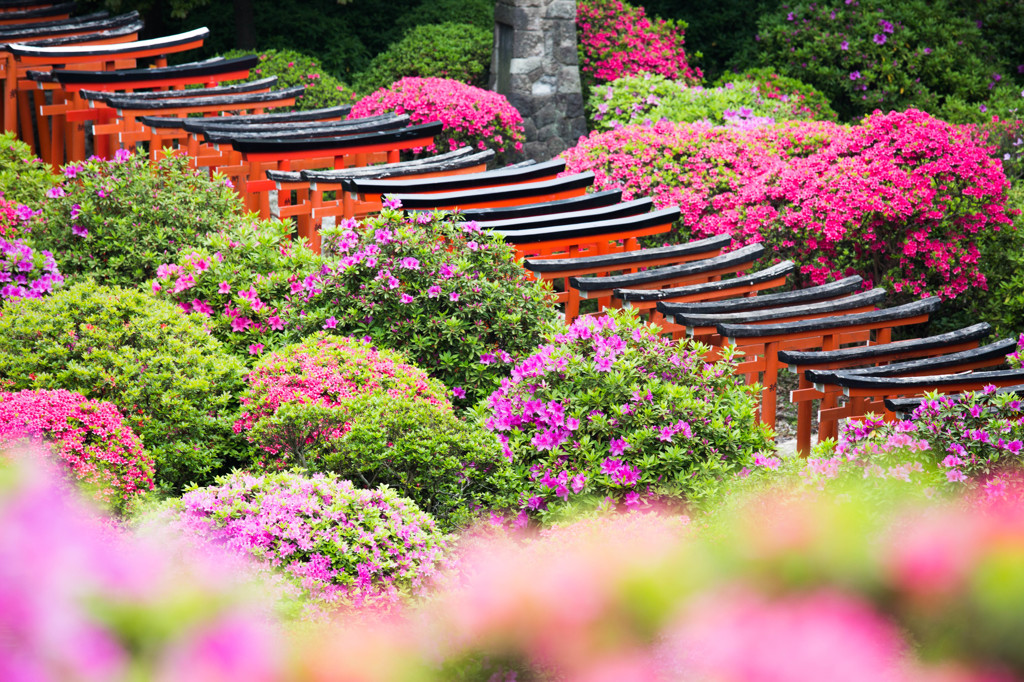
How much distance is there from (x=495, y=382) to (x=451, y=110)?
8690 mm

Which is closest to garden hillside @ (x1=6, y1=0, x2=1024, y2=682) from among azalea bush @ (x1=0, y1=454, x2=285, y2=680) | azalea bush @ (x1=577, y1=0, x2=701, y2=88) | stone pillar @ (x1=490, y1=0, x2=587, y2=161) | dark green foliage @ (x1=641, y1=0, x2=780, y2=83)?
azalea bush @ (x1=0, y1=454, x2=285, y2=680)

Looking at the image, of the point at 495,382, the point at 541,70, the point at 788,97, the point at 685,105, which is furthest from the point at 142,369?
the point at 788,97

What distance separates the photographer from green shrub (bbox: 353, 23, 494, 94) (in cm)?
1667

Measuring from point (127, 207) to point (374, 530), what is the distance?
185 inches

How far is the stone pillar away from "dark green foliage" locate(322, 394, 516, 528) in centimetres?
1145

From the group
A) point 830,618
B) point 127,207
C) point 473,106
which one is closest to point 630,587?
point 830,618

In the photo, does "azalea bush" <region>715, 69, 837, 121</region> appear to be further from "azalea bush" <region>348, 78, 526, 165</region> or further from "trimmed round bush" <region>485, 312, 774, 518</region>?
"trimmed round bush" <region>485, 312, 774, 518</region>

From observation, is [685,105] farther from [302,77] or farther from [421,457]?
[421,457]

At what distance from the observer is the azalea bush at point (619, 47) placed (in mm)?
17219

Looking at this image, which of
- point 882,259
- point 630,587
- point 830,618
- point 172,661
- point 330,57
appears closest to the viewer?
point 172,661

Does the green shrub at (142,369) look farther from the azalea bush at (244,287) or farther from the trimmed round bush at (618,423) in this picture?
the trimmed round bush at (618,423)

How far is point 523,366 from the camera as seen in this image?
563 centimetres

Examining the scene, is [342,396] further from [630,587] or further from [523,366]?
[630,587]

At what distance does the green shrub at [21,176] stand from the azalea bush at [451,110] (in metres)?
5.49
